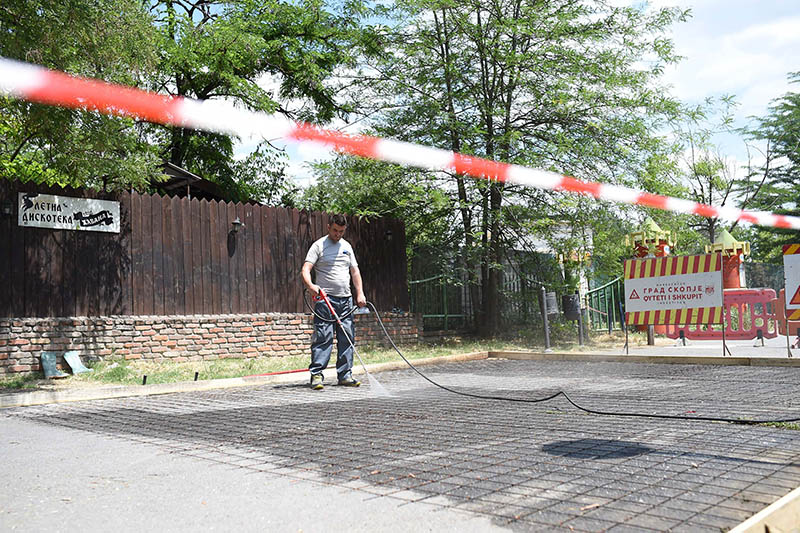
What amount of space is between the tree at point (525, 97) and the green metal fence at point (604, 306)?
15.9 feet

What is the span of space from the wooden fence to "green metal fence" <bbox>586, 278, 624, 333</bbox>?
722cm

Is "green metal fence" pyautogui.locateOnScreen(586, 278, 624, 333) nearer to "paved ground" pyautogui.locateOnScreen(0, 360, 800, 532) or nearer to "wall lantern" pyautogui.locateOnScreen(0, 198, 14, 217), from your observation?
"paved ground" pyautogui.locateOnScreen(0, 360, 800, 532)

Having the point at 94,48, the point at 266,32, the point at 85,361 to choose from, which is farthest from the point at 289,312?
the point at 266,32

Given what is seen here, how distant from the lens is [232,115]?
67.5 feet

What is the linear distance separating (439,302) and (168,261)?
7073 millimetres

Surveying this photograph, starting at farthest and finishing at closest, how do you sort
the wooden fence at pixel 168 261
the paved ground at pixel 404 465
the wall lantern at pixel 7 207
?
the wooden fence at pixel 168 261 → the wall lantern at pixel 7 207 → the paved ground at pixel 404 465

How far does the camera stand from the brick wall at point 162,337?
10156 millimetres

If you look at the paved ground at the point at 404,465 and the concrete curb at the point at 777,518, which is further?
the paved ground at the point at 404,465

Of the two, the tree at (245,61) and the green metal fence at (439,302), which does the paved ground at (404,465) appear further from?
the tree at (245,61)

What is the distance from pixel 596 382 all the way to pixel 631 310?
4.76m

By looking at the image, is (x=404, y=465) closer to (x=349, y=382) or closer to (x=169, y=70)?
(x=349, y=382)

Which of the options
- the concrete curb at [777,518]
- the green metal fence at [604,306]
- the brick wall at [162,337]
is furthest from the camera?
the green metal fence at [604,306]

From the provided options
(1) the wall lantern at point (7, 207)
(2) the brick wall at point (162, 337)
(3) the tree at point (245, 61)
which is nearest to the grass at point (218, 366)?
(2) the brick wall at point (162, 337)

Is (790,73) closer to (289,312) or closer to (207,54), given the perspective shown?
(207,54)
